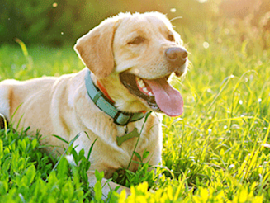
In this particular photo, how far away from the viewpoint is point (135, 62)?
2.50 meters

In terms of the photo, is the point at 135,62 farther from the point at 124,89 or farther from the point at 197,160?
the point at 197,160

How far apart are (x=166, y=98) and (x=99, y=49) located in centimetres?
61

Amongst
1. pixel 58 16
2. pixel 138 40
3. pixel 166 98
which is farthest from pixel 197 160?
pixel 58 16

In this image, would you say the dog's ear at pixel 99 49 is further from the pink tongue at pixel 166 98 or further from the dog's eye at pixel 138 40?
the pink tongue at pixel 166 98

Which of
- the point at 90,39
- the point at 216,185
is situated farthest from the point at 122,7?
the point at 216,185

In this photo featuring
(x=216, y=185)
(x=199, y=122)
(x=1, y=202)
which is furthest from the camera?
(x=199, y=122)

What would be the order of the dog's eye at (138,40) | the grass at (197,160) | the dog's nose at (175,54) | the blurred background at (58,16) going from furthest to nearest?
the blurred background at (58,16)
the dog's eye at (138,40)
the dog's nose at (175,54)
the grass at (197,160)

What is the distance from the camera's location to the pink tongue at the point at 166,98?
249cm

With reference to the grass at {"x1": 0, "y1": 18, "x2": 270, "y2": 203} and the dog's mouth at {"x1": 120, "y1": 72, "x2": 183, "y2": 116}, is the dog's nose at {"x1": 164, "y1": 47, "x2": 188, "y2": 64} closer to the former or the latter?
the dog's mouth at {"x1": 120, "y1": 72, "x2": 183, "y2": 116}

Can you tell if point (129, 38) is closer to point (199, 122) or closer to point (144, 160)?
point (144, 160)

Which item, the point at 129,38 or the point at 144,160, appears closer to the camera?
the point at 129,38

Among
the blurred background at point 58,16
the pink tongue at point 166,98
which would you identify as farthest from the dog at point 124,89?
the blurred background at point 58,16

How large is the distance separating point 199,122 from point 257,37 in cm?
312

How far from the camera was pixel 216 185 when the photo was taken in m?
2.24
